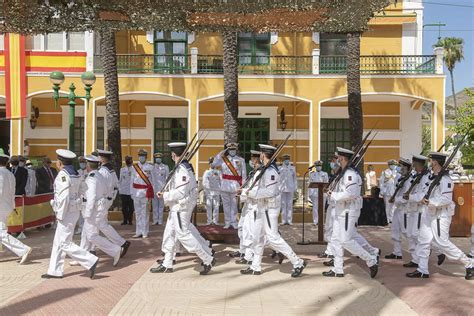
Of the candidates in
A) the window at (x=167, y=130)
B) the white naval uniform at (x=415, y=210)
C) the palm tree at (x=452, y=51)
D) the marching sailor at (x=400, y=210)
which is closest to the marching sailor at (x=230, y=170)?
the marching sailor at (x=400, y=210)

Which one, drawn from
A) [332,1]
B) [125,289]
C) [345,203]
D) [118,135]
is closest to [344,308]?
[345,203]

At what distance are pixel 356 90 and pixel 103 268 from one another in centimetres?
1204

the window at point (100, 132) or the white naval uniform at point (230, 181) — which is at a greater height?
the window at point (100, 132)

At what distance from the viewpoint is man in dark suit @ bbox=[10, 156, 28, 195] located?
12.2 metres

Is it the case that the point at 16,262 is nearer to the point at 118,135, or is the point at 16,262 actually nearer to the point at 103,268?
the point at 103,268

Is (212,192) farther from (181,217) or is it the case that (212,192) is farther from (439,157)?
(439,157)

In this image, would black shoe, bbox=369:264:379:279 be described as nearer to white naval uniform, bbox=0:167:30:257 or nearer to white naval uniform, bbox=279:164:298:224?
white naval uniform, bbox=0:167:30:257

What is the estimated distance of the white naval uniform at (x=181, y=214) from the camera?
27.5 feet

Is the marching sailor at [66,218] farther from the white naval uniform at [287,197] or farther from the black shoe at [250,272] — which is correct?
the white naval uniform at [287,197]

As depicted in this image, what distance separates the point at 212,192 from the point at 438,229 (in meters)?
7.24

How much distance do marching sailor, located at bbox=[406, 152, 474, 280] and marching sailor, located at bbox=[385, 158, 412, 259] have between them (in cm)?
103

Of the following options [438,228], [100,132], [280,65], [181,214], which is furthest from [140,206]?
[100,132]

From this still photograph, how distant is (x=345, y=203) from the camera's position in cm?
839

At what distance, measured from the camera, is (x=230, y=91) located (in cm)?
1700
